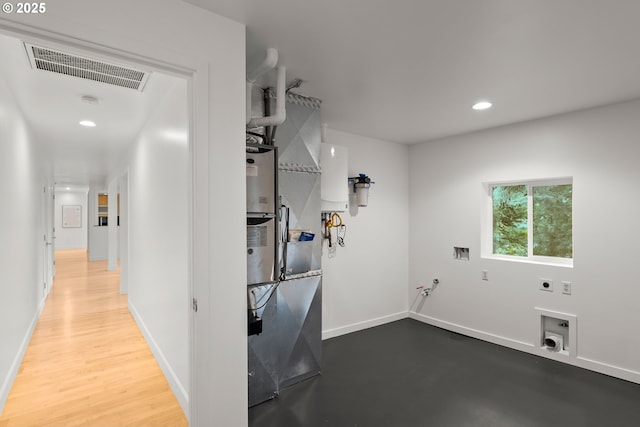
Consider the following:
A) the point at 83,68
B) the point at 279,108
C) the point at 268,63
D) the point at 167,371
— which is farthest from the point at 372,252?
the point at 83,68

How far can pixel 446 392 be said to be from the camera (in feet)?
8.83

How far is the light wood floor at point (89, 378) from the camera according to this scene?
230cm

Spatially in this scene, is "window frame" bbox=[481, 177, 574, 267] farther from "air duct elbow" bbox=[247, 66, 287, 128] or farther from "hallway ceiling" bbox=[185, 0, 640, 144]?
"air duct elbow" bbox=[247, 66, 287, 128]

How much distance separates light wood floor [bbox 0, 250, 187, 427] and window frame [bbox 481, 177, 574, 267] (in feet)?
12.0

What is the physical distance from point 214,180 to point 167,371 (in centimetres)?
202

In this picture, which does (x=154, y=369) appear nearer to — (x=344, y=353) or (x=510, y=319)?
(x=344, y=353)

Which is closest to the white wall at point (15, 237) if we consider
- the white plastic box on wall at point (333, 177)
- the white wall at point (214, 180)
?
the white wall at point (214, 180)

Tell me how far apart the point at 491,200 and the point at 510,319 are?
4.65 feet

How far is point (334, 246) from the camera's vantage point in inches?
154

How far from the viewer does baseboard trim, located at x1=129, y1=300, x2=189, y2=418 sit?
2385 millimetres

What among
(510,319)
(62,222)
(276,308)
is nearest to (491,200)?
(510,319)

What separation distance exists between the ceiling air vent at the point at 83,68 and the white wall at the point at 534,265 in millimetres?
3623

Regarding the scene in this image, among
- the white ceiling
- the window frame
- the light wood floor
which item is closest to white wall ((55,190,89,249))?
the white ceiling

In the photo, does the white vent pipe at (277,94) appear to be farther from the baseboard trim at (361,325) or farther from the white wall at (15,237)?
the baseboard trim at (361,325)
